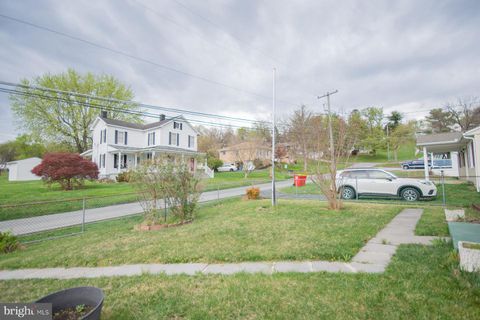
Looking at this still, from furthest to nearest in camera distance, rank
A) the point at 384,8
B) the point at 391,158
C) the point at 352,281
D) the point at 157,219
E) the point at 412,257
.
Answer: the point at 391,158 < the point at 384,8 < the point at 157,219 < the point at 412,257 < the point at 352,281

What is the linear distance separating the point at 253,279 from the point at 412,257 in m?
2.70

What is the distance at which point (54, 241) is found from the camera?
6078mm

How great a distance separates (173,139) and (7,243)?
2242 cm

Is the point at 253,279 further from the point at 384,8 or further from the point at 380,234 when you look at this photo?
the point at 384,8

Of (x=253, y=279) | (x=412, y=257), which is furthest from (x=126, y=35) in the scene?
(x=412, y=257)

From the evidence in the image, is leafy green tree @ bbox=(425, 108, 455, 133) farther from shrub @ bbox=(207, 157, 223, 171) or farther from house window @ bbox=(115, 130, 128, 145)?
house window @ bbox=(115, 130, 128, 145)

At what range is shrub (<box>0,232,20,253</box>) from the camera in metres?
5.31

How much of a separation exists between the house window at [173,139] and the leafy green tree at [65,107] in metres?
5.22

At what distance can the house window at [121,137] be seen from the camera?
24656 mm

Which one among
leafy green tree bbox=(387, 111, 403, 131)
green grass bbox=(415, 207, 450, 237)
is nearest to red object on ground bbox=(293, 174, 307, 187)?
green grass bbox=(415, 207, 450, 237)

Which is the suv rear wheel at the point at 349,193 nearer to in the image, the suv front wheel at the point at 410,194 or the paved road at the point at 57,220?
the suv front wheel at the point at 410,194

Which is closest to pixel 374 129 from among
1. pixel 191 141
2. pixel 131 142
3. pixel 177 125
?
pixel 191 141

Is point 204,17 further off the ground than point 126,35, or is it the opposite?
point 204,17

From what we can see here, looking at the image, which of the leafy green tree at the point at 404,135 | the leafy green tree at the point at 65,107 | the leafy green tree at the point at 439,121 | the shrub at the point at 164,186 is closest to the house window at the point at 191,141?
the leafy green tree at the point at 65,107
